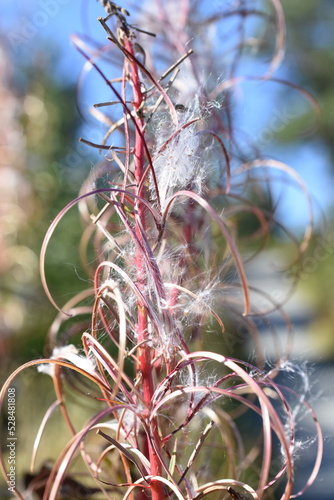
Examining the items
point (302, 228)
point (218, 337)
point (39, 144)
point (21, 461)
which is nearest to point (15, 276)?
point (39, 144)

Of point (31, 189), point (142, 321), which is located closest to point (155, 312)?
point (142, 321)

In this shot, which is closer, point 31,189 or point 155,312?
point 155,312

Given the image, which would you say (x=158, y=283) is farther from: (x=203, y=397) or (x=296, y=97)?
(x=296, y=97)

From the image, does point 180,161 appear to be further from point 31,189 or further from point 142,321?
point 31,189

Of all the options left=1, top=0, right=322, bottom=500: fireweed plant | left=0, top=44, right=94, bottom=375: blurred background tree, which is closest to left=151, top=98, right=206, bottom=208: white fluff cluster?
left=1, top=0, right=322, bottom=500: fireweed plant

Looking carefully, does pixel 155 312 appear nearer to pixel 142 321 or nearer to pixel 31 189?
pixel 142 321

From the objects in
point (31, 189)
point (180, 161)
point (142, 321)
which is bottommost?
point (142, 321)

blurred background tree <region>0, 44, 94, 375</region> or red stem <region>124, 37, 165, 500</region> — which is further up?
blurred background tree <region>0, 44, 94, 375</region>

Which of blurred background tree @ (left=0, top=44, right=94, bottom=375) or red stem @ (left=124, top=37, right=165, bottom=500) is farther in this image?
blurred background tree @ (left=0, top=44, right=94, bottom=375)

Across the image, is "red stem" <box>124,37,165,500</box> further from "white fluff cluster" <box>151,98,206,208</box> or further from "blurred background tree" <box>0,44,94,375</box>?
"blurred background tree" <box>0,44,94,375</box>

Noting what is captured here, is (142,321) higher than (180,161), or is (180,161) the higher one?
(180,161)

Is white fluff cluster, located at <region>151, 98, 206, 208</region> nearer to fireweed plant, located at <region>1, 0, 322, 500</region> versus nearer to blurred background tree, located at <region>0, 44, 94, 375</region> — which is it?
fireweed plant, located at <region>1, 0, 322, 500</region>

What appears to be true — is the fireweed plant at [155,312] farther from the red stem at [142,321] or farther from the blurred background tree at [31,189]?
the blurred background tree at [31,189]

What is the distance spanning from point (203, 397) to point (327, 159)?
20.6 feet
